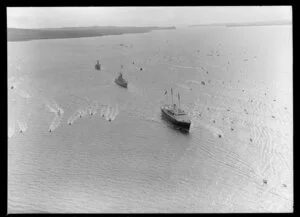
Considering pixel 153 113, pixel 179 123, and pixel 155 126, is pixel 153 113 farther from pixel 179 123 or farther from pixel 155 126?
pixel 179 123

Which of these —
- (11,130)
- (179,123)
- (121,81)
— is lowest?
(11,130)

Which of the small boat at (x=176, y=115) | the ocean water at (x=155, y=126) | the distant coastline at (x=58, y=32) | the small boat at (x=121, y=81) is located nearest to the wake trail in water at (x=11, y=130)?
the ocean water at (x=155, y=126)

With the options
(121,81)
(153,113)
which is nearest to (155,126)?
(153,113)

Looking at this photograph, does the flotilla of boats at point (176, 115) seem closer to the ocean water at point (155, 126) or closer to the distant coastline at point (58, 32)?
the ocean water at point (155, 126)

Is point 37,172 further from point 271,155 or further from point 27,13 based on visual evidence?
point 271,155

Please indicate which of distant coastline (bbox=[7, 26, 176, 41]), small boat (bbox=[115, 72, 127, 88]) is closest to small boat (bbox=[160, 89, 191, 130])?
small boat (bbox=[115, 72, 127, 88])

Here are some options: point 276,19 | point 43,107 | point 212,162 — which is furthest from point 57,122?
point 276,19
